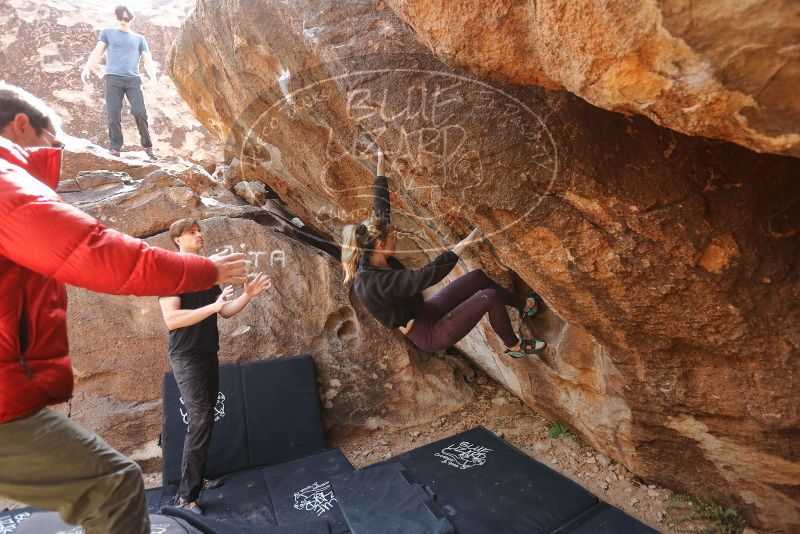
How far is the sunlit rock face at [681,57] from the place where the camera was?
106 cm

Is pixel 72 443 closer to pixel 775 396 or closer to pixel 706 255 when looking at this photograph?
pixel 706 255

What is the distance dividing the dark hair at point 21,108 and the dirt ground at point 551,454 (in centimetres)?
314

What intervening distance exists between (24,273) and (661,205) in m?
2.40

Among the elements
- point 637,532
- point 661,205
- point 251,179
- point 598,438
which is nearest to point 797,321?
point 661,205

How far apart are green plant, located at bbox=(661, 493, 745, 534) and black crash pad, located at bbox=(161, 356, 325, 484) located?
8.67 feet

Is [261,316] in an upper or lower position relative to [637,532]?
upper

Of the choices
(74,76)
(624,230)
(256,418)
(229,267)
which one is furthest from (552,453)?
(74,76)

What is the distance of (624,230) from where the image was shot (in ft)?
7.11

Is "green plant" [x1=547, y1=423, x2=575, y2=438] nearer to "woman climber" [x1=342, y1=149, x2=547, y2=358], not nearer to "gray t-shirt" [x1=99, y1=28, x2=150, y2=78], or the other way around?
"woman climber" [x1=342, y1=149, x2=547, y2=358]

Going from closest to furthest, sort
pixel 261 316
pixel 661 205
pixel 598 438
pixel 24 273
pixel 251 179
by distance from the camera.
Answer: pixel 24 273 → pixel 661 205 → pixel 598 438 → pixel 261 316 → pixel 251 179

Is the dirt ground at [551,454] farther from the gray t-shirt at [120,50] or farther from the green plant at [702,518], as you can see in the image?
the gray t-shirt at [120,50]

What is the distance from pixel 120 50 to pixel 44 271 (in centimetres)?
598

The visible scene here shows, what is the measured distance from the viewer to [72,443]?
1.45 meters

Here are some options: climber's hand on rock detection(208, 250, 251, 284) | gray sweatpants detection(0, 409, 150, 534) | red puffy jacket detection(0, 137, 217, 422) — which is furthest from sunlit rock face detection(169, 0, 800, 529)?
gray sweatpants detection(0, 409, 150, 534)
